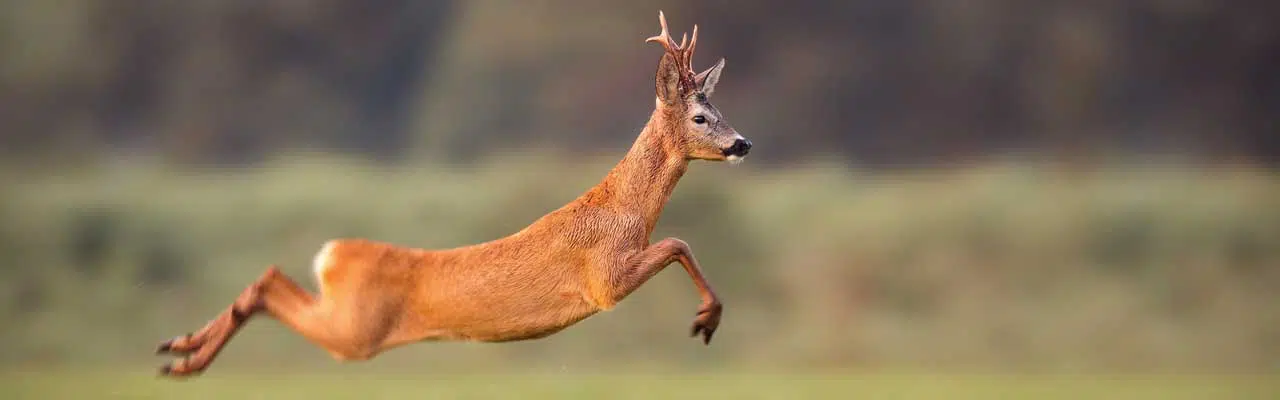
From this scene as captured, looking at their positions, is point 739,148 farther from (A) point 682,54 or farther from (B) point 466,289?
(B) point 466,289

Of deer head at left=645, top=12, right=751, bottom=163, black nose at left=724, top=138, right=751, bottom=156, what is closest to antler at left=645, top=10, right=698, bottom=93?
deer head at left=645, top=12, right=751, bottom=163

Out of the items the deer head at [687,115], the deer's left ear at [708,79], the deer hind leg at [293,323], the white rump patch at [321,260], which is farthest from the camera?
the deer's left ear at [708,79]

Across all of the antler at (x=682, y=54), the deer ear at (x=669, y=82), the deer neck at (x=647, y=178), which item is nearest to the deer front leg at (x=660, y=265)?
the deer neck at (x=647, y=178)

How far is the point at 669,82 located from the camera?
24.0 feet

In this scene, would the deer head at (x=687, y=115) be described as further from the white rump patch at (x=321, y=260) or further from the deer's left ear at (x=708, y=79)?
the white rump patch at (x=321, y=260)

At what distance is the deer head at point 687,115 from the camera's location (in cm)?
725

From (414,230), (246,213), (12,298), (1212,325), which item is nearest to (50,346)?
(12,298)

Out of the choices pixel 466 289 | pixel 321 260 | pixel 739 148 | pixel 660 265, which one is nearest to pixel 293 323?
pixel 321 260

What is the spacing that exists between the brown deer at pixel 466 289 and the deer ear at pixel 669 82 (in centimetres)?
14

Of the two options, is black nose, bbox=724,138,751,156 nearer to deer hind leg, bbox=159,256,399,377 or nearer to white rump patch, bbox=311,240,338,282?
deer hind leg, bbox=159,256,399,377

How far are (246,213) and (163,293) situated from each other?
2.93 ft

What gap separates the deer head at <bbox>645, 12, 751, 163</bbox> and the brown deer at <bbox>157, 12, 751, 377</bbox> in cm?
5

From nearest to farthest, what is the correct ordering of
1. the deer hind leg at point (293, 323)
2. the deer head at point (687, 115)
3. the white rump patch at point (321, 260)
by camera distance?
the deer hind leg at point (293, 323) → the white rump patch at point (321, 260) → the deer head at point (687, 115)

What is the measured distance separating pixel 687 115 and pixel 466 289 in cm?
113
